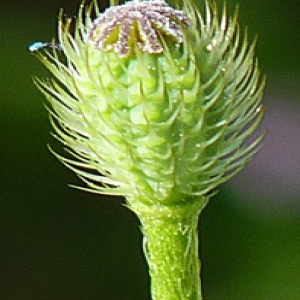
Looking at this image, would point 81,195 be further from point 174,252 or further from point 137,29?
point 137,29

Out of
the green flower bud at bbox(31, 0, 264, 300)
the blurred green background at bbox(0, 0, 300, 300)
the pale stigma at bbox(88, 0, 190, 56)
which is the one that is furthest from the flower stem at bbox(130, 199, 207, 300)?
the blurred green background at bbox(0, 0, 300, 300)

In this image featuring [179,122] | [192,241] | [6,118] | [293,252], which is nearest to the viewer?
[179,122]

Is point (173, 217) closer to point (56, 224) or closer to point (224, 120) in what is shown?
point (224, 120)

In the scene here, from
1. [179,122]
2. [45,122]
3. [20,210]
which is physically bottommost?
[20,210]

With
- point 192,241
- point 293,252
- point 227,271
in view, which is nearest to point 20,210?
point 227,271

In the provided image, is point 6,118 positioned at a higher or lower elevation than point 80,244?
higher

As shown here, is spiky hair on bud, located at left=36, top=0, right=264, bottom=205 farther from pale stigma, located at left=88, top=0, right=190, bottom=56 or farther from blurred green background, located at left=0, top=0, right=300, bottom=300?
blurred green background, located at left=0, top=0, right=300, bottom=300

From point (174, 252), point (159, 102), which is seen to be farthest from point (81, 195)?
point (159, 102)

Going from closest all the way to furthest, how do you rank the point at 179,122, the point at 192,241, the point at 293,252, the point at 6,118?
1. the point at 179,122
2. the point at 192,241
3. the point at 293,252
4. the point at 6,118
